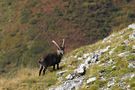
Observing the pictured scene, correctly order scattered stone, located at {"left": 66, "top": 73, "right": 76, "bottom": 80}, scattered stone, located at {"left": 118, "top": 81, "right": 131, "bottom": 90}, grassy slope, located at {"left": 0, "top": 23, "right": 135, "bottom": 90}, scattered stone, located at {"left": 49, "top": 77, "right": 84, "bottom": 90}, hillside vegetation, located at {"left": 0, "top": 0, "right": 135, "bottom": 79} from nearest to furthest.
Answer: scattered stone, located at {"left": 118, "top": 81, "right": 131, "bottom": 90}, grassy slope, located at {"left": 0, "top": 23, "right": 135, "bottom": 90}, scattered stone, located at {"left": 49, "top": 77, "right": 84, "bottom": 90}, scattered stone, located at {"left": 66, "top": 73, "right": 76, "bottom": 80}, hillside vegetation, located at {"left": 0, "top": 0, "right": 135, "bottom": 79}

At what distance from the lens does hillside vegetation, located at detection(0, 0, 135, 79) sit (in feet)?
185

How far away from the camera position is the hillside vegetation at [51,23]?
5649cm

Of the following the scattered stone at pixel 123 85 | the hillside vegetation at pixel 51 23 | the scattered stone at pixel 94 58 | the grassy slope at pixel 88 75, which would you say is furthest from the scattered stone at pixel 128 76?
the hillside vegetation at pixel 51 23

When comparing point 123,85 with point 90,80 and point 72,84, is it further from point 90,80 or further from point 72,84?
point 72,84

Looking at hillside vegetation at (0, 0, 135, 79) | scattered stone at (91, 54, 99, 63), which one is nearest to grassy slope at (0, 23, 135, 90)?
scattered stone at (91, 54, 99, 63)

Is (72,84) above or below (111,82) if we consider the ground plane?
below

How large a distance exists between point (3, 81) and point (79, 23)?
137ft

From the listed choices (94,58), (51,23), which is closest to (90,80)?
(94,58)

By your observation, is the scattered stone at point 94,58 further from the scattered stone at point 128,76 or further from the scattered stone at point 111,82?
the scattered stone at point 128,76

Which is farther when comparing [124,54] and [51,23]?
[51,23]

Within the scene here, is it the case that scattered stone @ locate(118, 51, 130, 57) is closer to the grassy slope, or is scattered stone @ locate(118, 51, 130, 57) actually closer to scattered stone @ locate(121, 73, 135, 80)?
the grassy slope

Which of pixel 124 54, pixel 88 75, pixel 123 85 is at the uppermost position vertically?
pixel 124 54

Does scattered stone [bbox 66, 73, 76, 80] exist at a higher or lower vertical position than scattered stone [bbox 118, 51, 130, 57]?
lower

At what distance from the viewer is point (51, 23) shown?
62.8m
